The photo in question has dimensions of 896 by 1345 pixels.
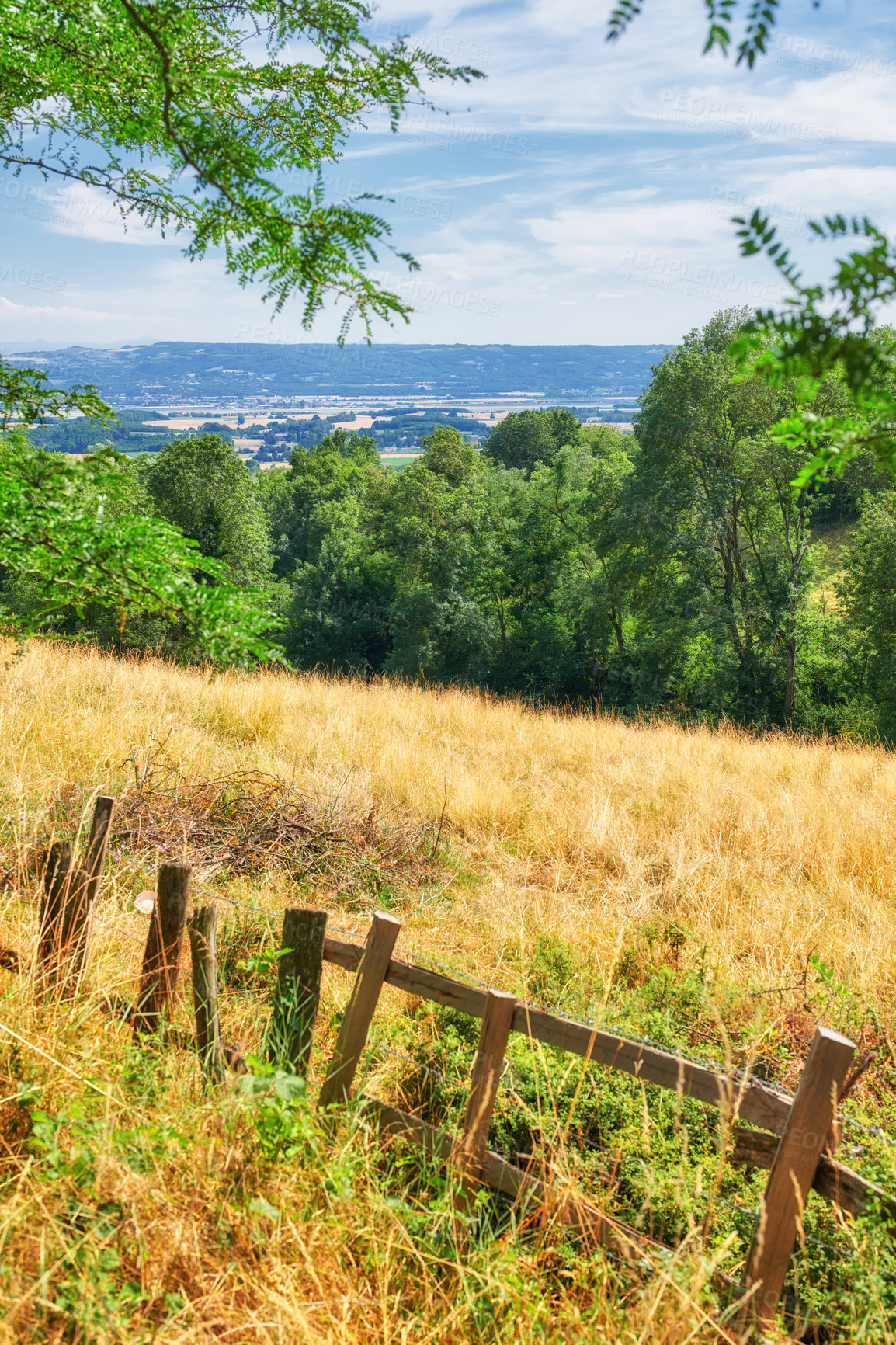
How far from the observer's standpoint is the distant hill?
103 metres

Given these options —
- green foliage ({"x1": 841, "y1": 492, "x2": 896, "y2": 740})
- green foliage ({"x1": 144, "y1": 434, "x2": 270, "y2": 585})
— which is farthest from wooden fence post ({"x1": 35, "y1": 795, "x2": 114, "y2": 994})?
green foliage ({"x1": 144, "y1": 434, "x2": 270, "y2": 585})

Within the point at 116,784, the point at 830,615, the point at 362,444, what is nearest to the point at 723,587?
the point at 830,615

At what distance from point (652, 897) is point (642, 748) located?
4440 millimetres

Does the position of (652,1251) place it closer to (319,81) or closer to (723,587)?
(319,81)

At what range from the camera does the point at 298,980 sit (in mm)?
2865

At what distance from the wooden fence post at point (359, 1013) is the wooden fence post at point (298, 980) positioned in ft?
0.53

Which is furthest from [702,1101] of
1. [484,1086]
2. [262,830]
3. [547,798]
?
[547,798]

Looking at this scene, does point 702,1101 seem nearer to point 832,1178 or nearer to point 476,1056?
point 832,1178

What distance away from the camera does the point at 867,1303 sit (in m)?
2.06

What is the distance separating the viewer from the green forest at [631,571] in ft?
66.2

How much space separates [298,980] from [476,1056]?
2.51 feet

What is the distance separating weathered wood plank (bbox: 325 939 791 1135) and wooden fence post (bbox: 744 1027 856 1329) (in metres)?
0.09

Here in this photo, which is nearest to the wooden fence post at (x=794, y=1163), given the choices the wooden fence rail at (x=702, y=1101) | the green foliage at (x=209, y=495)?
the wooden fence rail at (x=702, y=1101)

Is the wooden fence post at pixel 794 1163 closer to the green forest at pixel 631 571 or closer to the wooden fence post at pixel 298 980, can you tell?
the wooden fence post at pixel 298 980
